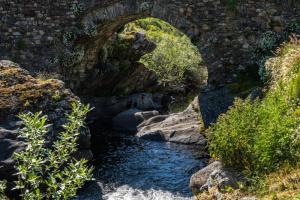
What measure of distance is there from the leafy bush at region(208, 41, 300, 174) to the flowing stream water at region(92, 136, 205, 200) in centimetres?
271

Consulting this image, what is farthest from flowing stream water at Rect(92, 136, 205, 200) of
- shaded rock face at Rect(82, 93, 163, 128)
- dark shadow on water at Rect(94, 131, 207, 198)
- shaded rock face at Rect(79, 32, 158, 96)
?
shaded rock face at Rect(79, 32, 158, 96)

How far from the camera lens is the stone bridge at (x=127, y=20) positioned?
814 inches

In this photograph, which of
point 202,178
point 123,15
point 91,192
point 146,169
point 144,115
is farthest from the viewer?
point 144,115

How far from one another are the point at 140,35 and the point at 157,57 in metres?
8.32

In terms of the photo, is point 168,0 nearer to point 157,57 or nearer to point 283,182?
point 283,182

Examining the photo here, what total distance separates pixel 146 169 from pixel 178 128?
586cm

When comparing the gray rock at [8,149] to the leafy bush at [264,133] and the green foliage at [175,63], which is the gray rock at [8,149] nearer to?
the leafy bush at [264,133]

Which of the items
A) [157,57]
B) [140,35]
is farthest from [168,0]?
[157,57]

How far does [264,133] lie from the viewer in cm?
1188

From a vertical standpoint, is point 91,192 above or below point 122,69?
below

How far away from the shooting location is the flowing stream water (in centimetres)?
1547

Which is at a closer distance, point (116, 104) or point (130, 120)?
point (130, 120)

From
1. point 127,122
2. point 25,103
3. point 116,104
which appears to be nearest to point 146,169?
point 25,103

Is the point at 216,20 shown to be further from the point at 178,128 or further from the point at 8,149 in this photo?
the point at 8,149
